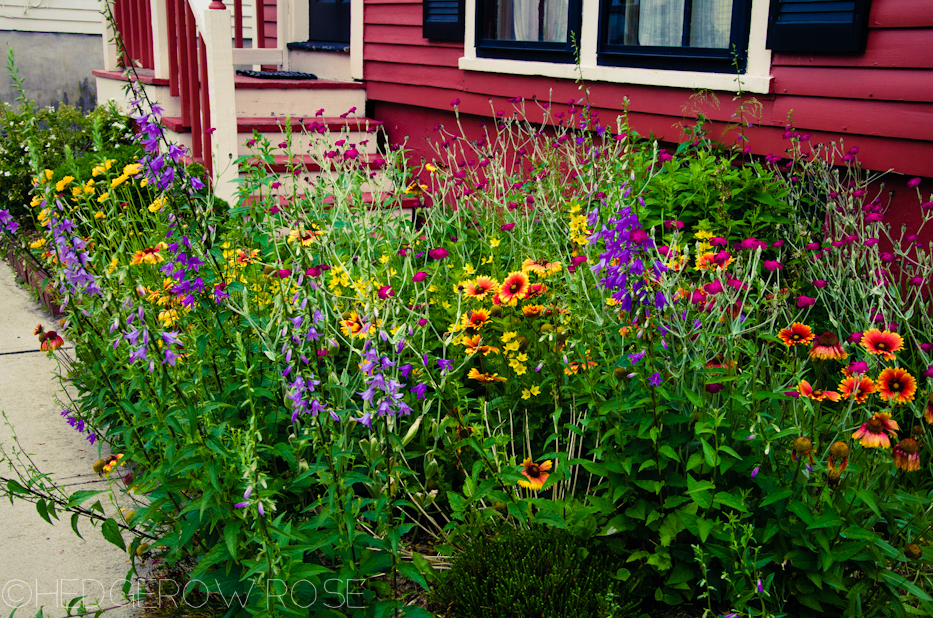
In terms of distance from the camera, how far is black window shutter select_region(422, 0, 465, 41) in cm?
570

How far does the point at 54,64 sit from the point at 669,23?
35.8 feet

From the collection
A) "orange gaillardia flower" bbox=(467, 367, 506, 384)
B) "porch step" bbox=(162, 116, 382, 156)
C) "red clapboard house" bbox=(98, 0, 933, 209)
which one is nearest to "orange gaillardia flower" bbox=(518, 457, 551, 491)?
"orange gaillardia flower" bbox=(467, 367, 506, 384)

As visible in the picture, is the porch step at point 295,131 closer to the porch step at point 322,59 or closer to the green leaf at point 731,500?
the porch step at point 322,59

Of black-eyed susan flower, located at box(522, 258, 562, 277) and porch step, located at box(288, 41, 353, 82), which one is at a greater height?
porch step, located at box(288, 41, 353, 82)

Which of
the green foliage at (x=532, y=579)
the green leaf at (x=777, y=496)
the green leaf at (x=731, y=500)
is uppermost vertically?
the green leaf at (x=777, y=496)

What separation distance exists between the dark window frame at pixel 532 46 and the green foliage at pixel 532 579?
345 centimetres

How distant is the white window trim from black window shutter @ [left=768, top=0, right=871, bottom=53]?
0.31 feet

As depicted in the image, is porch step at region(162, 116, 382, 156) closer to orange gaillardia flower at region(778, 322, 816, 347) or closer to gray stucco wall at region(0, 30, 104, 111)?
orange gaillardia flower at region(778, 322, 816, 347)

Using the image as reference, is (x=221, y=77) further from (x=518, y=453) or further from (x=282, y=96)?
(x=518, y=453)

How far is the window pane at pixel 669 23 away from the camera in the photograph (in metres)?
4.15

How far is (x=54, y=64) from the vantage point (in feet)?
39.1

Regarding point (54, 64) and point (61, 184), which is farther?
point (54, 64)

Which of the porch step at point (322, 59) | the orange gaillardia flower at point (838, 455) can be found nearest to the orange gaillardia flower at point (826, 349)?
the orange gaillardia flower at point (838, 455)

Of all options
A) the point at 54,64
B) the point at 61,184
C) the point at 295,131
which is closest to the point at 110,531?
the point at 61,184
